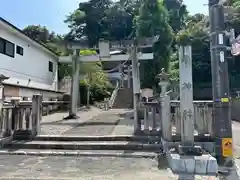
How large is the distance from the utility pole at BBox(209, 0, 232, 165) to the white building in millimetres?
10011

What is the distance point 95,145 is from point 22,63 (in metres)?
10.2

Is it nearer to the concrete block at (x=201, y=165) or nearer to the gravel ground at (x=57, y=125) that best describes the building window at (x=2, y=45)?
the gravel ground at (x=57, y=125)

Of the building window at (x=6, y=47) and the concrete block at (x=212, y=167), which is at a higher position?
the building window at (x=6, y=47)

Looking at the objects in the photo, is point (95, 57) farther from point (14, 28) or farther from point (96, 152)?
point (96, 152)

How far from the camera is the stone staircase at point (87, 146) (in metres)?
6.28

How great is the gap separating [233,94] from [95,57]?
1277 centimetres

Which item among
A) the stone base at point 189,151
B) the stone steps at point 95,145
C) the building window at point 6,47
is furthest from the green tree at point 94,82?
the stone base at point 189,151

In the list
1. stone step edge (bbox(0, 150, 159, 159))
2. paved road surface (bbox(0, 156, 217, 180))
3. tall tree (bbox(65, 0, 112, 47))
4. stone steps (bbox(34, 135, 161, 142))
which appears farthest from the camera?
tall tree (bbox(65, 0, 112, 47))

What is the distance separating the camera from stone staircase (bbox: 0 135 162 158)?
6277mm

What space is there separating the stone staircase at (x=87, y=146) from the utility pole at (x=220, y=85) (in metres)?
1.74

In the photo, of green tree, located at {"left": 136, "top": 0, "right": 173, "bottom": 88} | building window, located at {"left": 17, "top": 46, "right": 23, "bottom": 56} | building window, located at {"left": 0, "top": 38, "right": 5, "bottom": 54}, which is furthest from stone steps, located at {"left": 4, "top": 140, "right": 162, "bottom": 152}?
green tree, located at {"left": 136, "top": 0, "right": 173, "bottom": 88}

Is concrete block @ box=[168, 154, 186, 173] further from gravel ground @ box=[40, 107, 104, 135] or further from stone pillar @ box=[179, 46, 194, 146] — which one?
gravel ground @ box=[40, 107, 104, 135]

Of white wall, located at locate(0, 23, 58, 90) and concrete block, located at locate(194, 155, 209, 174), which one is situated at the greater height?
white wall, located at locate(0, 23, 58, 90)

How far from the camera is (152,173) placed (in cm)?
473
